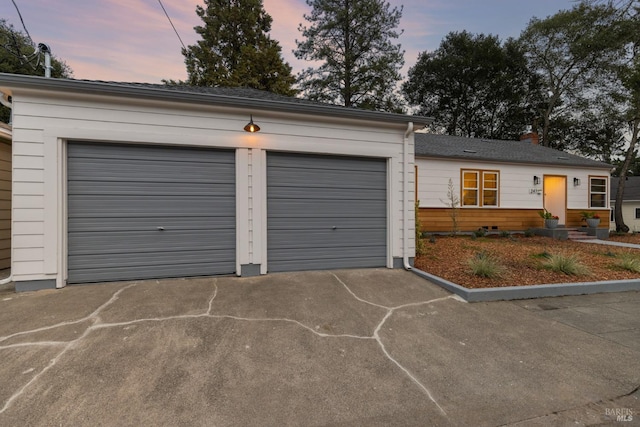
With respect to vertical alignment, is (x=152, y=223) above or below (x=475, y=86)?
below

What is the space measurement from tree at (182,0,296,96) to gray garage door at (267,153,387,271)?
12.5 metres

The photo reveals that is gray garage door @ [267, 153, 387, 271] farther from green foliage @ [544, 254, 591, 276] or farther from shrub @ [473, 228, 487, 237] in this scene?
shrub @ [473, 228, 487, 237]

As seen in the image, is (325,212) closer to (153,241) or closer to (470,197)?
(153,241)

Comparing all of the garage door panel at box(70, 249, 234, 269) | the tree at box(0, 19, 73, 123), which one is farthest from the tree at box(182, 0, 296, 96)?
the garage door panel at box(70, 249, 234, 269)

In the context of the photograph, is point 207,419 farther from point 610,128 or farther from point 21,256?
point 610,128

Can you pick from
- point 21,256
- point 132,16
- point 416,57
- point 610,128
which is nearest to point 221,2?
point 132,16

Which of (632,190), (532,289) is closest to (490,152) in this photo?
(532,289)

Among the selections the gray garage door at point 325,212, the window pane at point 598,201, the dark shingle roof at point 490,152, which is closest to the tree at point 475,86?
the dark shingle roof at point 490,152

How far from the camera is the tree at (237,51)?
51.2 feet

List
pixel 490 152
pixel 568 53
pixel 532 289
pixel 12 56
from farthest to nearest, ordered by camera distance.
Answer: pixel 568 53
pixel 12 56
pixel 490 152
pixel 532 289

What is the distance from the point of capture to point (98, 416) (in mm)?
1752

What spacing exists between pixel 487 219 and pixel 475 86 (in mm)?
17164

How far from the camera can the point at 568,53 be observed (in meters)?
17.3

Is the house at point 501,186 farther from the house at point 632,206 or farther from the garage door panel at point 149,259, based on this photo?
the house at point 632,206
